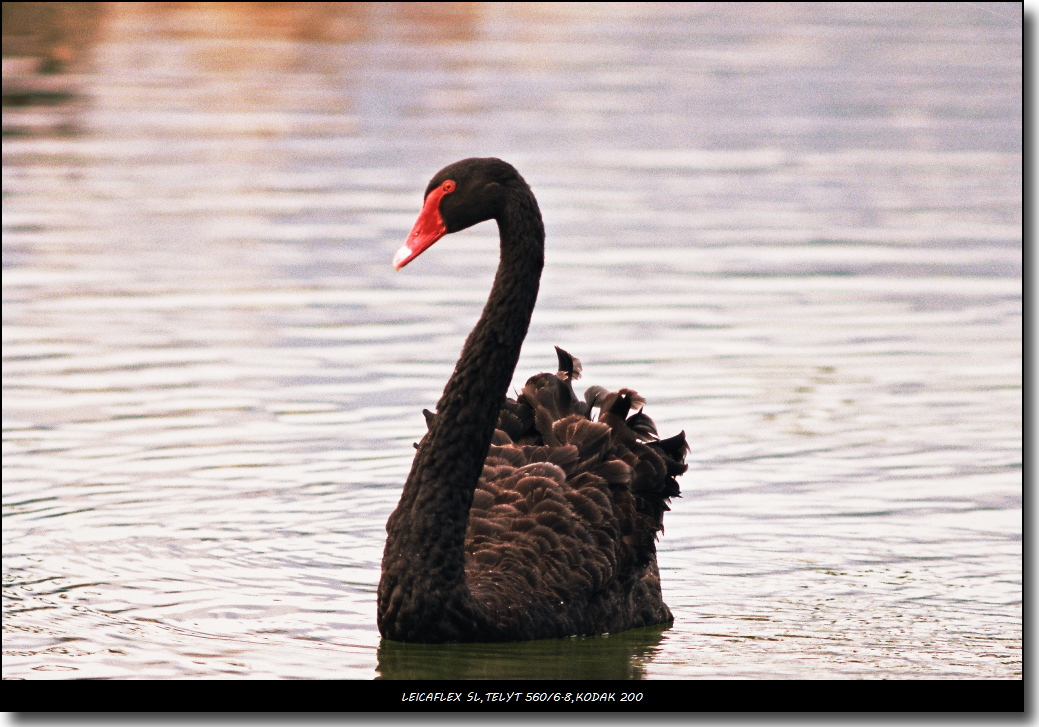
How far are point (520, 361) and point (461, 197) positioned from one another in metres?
3.66

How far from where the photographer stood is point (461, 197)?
20.1 feet

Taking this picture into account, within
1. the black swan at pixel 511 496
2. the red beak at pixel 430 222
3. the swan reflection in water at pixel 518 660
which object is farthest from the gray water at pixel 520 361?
the red beak at pixel 430 222

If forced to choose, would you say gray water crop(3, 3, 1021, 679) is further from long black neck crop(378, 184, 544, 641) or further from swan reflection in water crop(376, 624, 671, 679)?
long black neck crop(378, 184, 544, 641)

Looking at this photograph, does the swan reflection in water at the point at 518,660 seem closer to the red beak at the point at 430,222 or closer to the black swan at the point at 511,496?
the black swan at the point at 511,496

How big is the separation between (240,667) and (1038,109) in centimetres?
333

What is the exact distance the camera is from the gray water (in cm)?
653

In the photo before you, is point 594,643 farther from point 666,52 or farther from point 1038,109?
point 666,52

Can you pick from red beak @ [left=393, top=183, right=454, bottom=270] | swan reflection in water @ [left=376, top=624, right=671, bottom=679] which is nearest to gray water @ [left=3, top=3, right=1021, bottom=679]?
swan reflection in water @ [left=376, top=624, right=671, bottom=679]

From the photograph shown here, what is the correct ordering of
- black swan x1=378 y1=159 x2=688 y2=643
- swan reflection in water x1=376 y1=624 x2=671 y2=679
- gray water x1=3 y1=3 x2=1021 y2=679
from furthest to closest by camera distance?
gray water x1=3 y1=3 x2=1021 y2=679 → black swan x1=378 y1=159 x2=688 y2=643 → swan reflection in water x1=376 y1=624 x2=671 y2=679

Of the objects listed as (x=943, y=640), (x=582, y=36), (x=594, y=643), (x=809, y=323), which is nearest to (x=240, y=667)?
(x=594, y=643)

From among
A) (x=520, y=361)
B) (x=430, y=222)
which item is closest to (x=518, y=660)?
(x=430, y=222)

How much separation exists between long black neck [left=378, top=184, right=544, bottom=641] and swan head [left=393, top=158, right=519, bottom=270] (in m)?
0.05

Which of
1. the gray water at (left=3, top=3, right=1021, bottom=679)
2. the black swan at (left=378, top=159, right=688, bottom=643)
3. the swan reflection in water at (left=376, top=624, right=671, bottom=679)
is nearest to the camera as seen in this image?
the swan reflection in water at (left=376, top=624, right=671, bottom=679)

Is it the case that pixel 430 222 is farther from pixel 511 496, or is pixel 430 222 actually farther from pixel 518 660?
pixel 518 660
